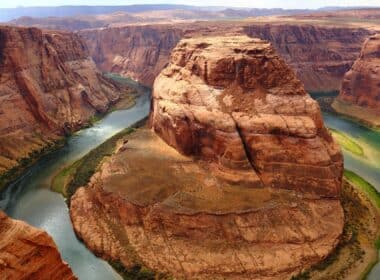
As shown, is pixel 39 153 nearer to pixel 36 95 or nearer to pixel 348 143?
pixel 36 95

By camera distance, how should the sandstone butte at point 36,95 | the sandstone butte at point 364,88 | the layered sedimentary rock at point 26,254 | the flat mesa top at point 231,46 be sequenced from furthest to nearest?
the sandstone butte at point 364,88
the sandstone butte at point 36,95
the flat mesa top at point 231,46
the layered sedimentary rock at point 26,254

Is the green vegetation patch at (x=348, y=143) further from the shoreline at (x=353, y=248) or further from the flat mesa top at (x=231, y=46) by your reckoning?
the flat mesa top at (x=231, y=46)

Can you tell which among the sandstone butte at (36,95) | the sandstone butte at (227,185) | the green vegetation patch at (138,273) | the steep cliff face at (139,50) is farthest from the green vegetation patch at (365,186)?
the steep cliff face at (139,50)

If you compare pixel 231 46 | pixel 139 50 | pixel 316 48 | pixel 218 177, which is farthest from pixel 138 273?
pixel 139 50

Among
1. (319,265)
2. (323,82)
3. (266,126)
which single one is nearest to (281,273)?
(319,265)

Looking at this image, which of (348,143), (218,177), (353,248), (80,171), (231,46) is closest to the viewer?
(353,248)
